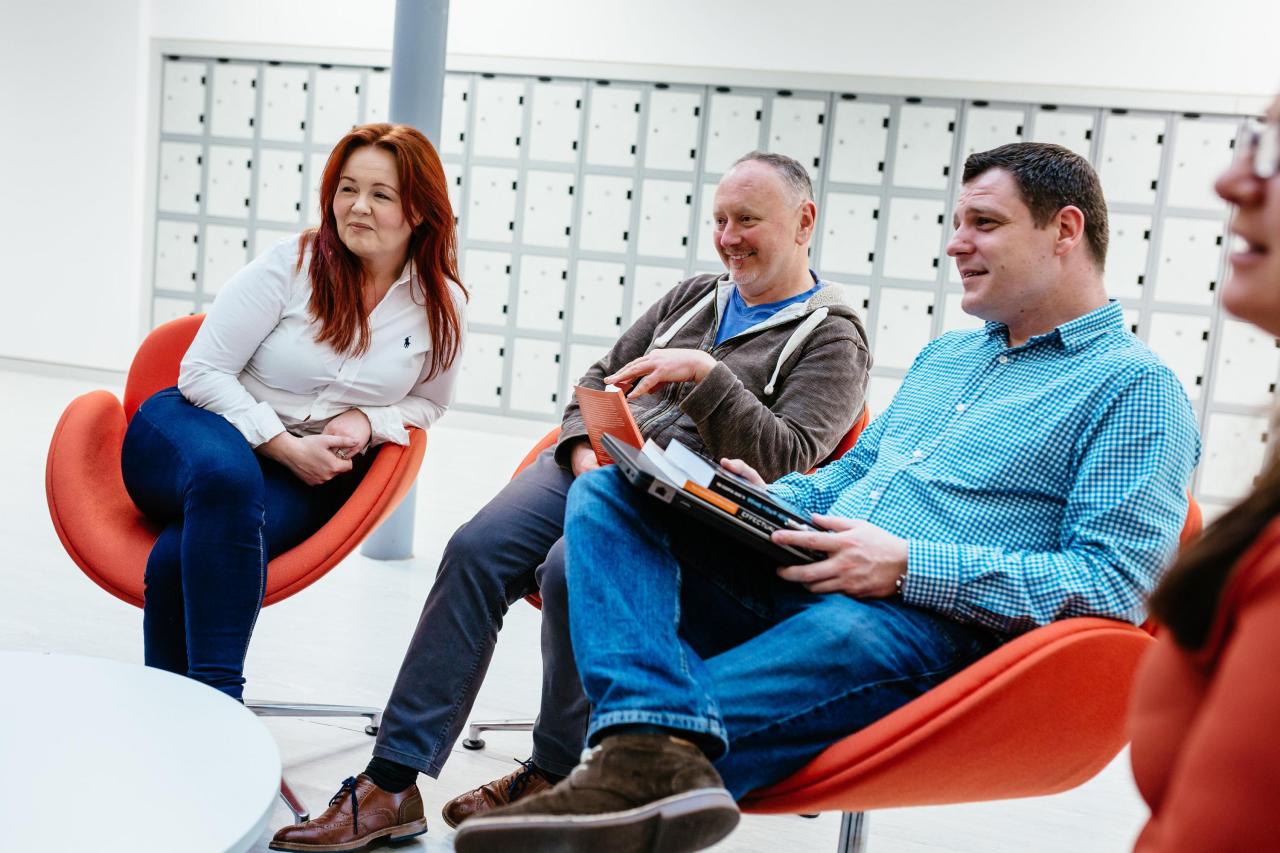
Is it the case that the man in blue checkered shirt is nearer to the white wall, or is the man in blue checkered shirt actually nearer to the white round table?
the white round table

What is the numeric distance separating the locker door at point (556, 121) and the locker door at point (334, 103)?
104 cm

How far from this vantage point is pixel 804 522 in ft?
5.08

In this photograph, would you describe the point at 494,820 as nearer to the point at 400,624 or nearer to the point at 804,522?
the point at 804,522

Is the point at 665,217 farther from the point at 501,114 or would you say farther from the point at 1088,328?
the point at 1088,328

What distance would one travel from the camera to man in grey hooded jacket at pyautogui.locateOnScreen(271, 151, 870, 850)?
186 centimetres

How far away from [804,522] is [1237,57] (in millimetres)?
4783

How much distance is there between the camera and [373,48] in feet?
19.8

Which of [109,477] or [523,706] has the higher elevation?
[109,477]

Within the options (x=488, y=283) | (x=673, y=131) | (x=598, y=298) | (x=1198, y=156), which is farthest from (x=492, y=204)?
(x=1198, y=156)

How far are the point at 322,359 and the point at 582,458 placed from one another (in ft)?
1.97

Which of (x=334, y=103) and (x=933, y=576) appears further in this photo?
(x=334, y=103)

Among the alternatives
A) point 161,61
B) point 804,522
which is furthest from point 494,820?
point 161,61

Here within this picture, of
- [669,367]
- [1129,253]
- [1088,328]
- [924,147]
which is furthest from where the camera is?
[924,147]

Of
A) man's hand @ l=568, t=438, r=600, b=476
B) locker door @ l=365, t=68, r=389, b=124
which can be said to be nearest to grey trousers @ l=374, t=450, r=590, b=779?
man's hand @ l=568, t=438, r=600, b=476
